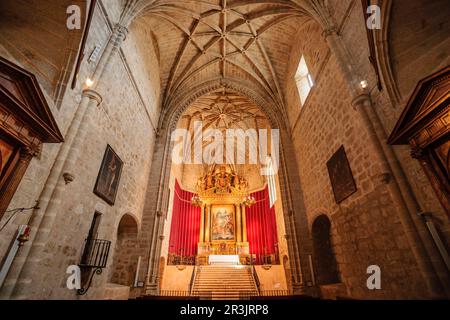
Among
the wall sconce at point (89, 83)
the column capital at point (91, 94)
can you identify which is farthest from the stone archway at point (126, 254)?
the wall sconce at point (89, 83)

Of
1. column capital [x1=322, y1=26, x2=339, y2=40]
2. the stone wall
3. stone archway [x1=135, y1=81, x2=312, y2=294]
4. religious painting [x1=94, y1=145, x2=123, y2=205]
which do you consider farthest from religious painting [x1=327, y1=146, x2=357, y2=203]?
religious painting [x1=94, y1=145, x2=123, y2=205]

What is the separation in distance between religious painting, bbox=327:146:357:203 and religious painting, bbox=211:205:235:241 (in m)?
12.1

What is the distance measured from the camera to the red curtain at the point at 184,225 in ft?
52.4

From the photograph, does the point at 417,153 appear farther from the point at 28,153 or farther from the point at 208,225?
the point at 208,225

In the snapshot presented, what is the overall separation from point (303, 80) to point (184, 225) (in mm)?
13696

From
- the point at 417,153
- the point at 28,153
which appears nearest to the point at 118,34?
the point at 28,153

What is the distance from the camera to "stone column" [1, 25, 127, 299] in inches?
141

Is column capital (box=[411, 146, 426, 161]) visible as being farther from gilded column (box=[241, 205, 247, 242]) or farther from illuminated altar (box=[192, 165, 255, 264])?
gilded column (box=[241, 205, 247, 242])

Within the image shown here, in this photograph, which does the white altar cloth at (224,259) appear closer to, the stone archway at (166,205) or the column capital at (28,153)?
the stone archway at (166,205)

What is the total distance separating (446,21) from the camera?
421 cm

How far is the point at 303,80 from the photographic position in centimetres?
997

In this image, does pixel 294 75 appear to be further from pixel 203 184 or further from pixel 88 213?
pixel 203 184

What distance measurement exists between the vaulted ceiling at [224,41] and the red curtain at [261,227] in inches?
345

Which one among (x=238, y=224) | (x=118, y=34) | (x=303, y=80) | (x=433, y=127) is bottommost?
(x=433, y=127)
